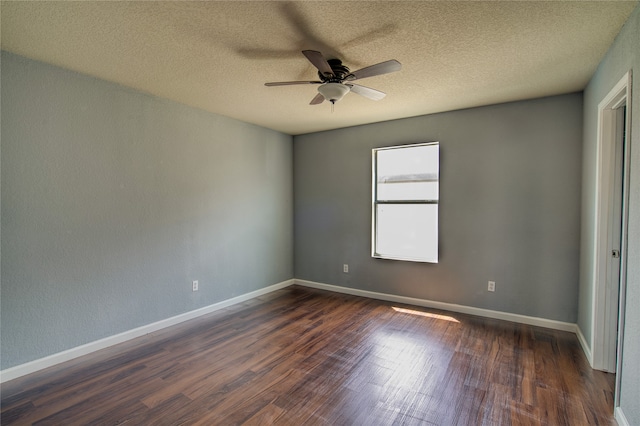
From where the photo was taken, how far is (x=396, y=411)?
6.42 ft

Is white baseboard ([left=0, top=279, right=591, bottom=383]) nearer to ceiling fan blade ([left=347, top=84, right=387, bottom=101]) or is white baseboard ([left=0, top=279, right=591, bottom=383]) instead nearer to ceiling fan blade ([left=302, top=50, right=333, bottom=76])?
ceiling fan blade ([left=347, top=84, right=387, bottom=101])

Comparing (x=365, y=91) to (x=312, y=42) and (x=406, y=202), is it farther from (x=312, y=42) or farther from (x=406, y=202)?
(x=406, y=202)

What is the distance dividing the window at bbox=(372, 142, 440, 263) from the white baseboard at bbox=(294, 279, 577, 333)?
56cm

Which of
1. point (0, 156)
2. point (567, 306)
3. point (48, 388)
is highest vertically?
point (0, 156)

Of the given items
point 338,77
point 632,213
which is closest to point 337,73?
point 338,77

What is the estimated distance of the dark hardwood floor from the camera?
1928 mm

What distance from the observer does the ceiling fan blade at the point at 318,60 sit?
6.37ft

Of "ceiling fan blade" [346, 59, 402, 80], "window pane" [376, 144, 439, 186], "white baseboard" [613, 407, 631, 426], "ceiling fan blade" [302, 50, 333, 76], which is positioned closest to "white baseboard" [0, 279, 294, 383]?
"window pane" [376, 144, 439, 186]

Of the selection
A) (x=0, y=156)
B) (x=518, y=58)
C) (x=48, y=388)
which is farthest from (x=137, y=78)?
(x=518, y=58)

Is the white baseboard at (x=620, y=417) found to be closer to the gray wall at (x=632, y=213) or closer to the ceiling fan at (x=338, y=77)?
the gray wall at (x=632, y=213)

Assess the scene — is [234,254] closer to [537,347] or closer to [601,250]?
[537,347]

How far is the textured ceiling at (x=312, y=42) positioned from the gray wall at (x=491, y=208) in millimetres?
486

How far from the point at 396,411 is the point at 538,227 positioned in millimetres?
2655

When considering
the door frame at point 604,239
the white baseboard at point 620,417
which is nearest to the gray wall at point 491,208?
the door frame at point 604,239
